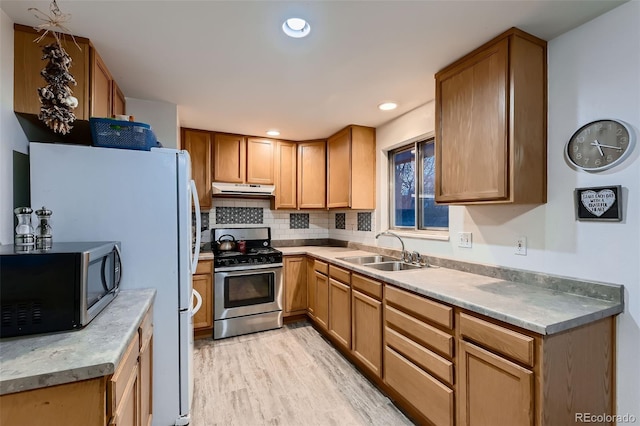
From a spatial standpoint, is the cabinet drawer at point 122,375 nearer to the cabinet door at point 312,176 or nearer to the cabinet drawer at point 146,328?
the cabinet drawer at point 146,328

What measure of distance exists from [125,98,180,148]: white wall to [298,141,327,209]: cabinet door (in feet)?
5.35

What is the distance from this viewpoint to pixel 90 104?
1658 millimetres

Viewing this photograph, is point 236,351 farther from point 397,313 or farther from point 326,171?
point 326,171

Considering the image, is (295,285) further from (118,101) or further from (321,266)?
(118,101)

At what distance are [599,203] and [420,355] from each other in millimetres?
1251

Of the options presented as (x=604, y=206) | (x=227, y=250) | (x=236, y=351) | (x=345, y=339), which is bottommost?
(x=236, y=351)

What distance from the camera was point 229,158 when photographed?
11.4 ft

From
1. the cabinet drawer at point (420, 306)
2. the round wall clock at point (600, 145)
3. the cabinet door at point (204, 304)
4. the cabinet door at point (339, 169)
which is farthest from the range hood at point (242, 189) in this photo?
the round wall clock at point (600, 145)

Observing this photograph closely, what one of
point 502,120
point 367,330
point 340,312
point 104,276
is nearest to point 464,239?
point 502,120

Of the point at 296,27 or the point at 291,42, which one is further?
the point at 291,42

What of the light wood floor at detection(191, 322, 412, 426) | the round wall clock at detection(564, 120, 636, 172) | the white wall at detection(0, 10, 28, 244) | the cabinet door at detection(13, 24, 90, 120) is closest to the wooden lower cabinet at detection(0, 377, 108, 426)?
the white wall at detection(0, 10, 28, 244)

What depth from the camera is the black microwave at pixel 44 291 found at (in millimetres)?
1012

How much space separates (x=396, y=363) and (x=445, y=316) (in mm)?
614

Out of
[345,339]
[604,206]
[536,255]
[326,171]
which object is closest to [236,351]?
[345,339]
